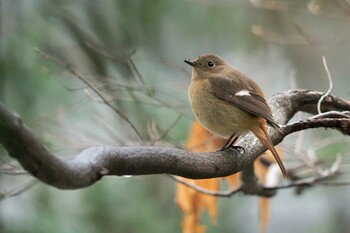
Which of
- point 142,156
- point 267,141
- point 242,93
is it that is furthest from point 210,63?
point 142,156

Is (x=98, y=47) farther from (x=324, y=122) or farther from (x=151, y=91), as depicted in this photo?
(x=324, y=122)

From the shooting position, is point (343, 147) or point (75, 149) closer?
point (75, 149)

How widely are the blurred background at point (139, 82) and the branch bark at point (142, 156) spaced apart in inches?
20.5

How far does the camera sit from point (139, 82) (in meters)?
3.94

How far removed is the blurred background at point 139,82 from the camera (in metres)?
3.72

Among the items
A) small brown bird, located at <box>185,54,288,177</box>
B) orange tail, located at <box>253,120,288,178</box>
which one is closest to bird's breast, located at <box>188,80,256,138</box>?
small brown bird, located at <box>185,54,288,177</box>

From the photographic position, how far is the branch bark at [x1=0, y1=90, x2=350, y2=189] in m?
1.50

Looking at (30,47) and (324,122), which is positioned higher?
(324,122)

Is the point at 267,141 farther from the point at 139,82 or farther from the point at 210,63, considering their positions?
the point at 139,82

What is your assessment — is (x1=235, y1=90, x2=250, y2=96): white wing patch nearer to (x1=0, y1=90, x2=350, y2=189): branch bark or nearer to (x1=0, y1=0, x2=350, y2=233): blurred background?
(x1=0, y1=90, x2=350, y2=189): branch bark

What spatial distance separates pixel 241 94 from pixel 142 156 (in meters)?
1.30

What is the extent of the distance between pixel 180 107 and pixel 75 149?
25.8 inches

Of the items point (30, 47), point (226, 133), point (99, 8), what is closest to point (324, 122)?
point (226, 133)

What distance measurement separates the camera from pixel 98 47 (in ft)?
13.3
